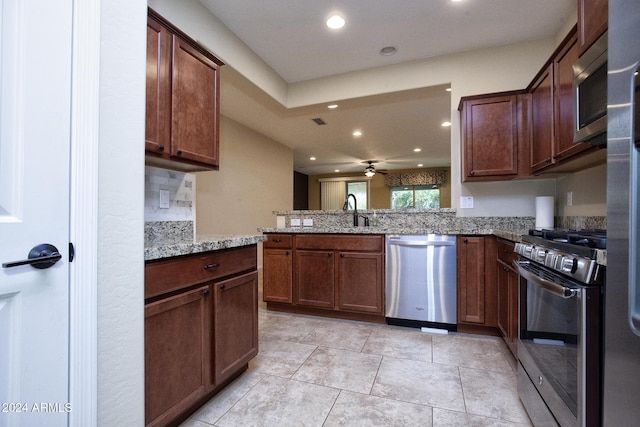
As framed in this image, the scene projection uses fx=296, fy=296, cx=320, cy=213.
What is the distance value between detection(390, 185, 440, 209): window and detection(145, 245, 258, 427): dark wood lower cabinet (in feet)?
28.4

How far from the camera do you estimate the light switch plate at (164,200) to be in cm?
200

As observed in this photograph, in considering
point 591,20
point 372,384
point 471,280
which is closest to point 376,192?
point 471,280

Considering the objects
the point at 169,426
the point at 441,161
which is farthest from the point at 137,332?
the point at 441,161

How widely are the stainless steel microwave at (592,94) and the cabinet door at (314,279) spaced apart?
2100 millimetres

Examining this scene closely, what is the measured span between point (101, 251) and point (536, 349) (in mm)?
1927

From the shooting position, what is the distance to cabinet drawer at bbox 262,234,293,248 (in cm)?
314

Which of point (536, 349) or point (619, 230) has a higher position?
point (619, 230)

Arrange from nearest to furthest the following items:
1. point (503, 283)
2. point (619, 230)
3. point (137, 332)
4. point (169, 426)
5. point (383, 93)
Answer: point (619, 230) < point (137, 332) < point (169, 426) < point (503, 283) < point (383, 93)

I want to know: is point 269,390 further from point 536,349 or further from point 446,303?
point 446,303

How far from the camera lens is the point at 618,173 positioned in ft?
2.59

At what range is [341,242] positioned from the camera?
295cm

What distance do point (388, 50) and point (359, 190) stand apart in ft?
25.0

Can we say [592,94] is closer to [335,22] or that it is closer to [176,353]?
[335,22]

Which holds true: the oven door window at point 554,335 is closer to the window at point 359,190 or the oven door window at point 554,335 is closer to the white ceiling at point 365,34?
the white ceiling at point 365,34
